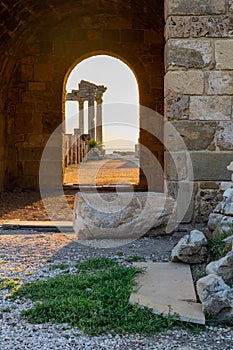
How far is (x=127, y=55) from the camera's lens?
29.0 feet

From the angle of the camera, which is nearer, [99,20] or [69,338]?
[69,338]

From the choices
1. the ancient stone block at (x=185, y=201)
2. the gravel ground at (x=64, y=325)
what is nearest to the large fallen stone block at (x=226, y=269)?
the gravel ground at (x=64, y=325)

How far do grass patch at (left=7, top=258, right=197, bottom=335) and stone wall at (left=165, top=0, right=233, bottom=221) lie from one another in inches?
62.3

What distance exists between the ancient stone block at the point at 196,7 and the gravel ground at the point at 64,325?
2.10m

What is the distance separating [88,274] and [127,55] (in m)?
6.54

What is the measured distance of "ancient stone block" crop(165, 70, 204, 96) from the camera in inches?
165

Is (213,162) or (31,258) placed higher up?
(213,162)

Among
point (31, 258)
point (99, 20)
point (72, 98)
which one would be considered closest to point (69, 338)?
point (31, 258)

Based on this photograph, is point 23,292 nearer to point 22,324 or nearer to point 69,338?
point 22,324

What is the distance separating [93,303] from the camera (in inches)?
96.3

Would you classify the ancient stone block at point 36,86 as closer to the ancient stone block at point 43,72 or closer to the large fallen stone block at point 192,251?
the ancient stone block at point 43,72

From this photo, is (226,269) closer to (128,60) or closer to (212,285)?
(212,285)

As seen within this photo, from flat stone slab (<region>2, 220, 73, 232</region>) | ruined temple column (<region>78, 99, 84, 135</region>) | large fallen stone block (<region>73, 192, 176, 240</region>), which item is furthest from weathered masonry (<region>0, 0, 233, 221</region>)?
ruined temple column (<region>78, 99, 84, 135</region>)

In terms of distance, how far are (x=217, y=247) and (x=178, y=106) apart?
57.7 inches
